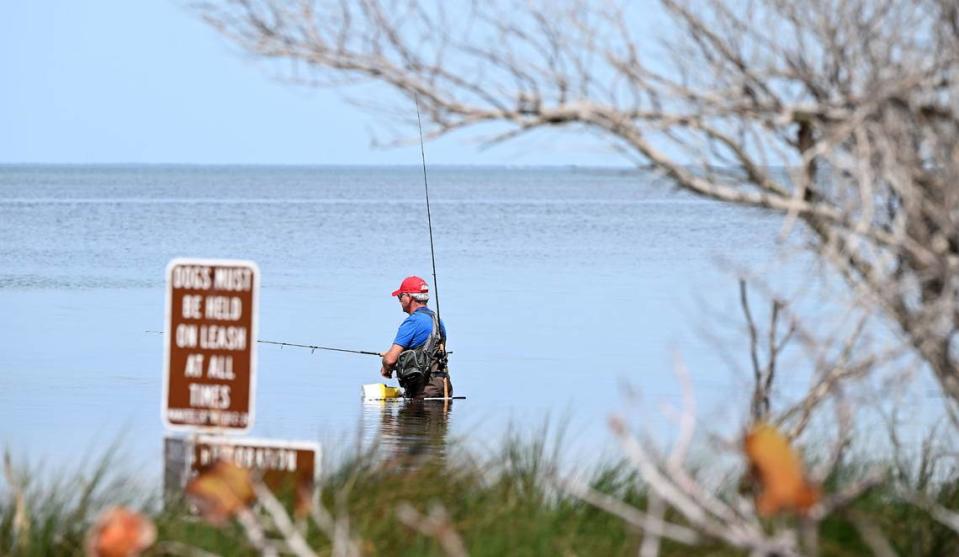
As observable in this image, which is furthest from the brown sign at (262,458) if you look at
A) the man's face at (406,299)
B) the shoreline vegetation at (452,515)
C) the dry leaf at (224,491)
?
the man's face at (406,299)

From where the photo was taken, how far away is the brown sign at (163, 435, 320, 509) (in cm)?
648

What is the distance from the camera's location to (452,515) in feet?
22.3

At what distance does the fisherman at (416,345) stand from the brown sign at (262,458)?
7679 millimetres

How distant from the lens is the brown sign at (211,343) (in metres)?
6.59

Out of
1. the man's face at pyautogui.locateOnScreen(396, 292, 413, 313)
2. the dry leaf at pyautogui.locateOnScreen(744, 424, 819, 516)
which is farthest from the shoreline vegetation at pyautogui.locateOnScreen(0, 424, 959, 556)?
the man's face at pyautogui.locateOnScreen(396, 292, 413, 313)

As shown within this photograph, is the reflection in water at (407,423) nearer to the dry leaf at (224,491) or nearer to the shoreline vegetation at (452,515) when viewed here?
the shoreline vegetation at (452,515)

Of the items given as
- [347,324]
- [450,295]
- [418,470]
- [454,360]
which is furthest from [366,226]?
[418,470]

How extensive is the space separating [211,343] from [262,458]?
0.46 metres

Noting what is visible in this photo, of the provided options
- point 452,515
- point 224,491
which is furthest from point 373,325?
point 224,491

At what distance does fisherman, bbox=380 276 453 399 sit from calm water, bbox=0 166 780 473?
37 cm

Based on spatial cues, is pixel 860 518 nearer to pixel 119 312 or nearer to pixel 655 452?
pixel 655 452

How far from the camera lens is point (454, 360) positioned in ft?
66.1

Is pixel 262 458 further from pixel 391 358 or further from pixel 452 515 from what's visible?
pixel 391 358

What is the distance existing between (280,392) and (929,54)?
471 inches
